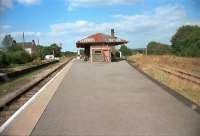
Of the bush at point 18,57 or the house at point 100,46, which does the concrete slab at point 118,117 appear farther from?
the bush at point 18,57

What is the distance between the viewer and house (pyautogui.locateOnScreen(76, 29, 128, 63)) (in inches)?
2078

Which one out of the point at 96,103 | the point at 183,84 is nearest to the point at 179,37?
the point at 183,84

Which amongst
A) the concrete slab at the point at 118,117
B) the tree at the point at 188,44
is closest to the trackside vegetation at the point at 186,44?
the tree at the point at 188,44

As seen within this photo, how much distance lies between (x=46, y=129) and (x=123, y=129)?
163cm

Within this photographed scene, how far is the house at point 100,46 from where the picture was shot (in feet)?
173

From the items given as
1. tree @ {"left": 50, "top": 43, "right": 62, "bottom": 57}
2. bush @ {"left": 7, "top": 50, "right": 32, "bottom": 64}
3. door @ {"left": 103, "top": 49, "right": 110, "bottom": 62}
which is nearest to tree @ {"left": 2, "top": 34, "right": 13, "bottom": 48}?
tree @ {"left": 50, "top": 43, "right": 62, "bottom": 57}

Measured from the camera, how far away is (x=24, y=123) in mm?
8750

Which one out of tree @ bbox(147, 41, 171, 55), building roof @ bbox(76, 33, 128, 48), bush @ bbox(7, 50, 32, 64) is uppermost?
building roof @ bbox(76, 33, 128, 48)

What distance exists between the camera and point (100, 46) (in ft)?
183

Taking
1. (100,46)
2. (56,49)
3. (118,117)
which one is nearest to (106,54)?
(100,46)

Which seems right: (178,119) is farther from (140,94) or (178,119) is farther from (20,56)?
(20,56)

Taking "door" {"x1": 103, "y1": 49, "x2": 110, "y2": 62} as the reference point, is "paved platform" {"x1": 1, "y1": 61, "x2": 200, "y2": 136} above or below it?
below

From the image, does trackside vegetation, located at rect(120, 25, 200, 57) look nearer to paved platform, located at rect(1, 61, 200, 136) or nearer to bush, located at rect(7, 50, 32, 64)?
bush, located at rect(7, 50, 32, 64)

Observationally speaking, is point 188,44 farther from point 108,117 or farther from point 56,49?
point 56,49
